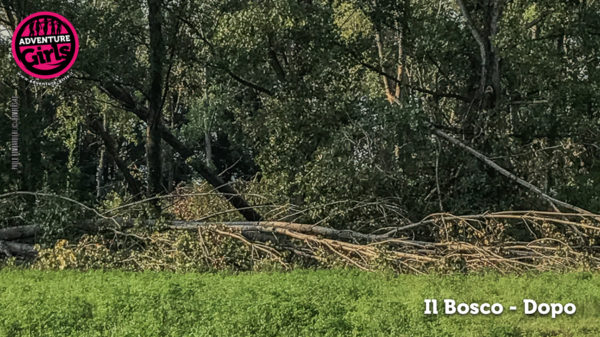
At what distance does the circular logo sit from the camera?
1550 centimetres

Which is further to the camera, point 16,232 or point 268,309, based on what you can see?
point 16,232

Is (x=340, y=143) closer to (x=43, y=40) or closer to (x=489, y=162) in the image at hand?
(x=489, y=162)

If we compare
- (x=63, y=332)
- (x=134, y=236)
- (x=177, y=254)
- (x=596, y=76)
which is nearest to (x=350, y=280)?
(x=63, y=332)

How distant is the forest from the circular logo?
0.29m

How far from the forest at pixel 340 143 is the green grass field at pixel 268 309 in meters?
3.03

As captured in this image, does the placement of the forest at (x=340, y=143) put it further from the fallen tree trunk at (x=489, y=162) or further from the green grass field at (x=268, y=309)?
the green grass field at (x=268, y=309)

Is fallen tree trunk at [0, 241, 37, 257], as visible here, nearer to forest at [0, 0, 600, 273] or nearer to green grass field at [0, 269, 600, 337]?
forest at [0, 0, 600, 273]

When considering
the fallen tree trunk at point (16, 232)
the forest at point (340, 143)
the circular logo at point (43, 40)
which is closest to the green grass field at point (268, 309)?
the forest at point (340, 143)

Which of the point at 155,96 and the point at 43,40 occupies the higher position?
the point at 43,40

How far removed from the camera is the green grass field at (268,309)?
21.2 ft

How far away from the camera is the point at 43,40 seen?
15.8 meters

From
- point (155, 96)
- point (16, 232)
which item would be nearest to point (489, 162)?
point (155, 96)

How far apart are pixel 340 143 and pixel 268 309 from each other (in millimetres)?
8599

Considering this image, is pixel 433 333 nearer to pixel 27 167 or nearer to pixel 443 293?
pixel 443 293
